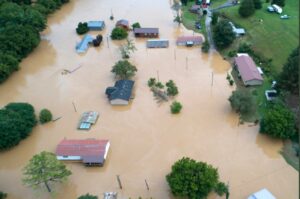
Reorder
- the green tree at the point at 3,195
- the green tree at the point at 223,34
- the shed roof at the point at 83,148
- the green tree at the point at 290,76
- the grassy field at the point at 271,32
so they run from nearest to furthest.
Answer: the green tree at the point at 3,195 → the shed roof at the point at 83,148 → the green tree at the point at 290,76 → the grassy field at the point at 271,32 → the green tree at the point at 223,34

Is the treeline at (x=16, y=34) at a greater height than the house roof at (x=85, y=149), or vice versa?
the treeline at (x=16, y=34)

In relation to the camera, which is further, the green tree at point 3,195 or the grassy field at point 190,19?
the grassy field at point 190,19

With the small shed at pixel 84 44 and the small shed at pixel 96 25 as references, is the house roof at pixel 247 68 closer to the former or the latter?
the small shed at pixel 84 44

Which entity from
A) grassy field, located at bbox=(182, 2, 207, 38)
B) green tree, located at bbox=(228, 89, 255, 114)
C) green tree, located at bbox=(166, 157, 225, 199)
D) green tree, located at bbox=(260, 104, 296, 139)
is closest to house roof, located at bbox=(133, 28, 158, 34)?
grassy field, located at bbox=(182, 2, 207, 38)

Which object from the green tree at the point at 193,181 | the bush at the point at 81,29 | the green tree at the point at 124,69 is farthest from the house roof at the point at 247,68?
the bush at the point at 81,29

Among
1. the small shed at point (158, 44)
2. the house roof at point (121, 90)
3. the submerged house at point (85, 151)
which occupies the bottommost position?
the submerged house at point (85, 151)

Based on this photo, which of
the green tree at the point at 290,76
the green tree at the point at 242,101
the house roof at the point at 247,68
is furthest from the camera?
the house roof at the point at 247,68

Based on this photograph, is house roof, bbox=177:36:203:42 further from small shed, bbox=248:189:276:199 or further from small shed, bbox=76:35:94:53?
small shed, bbox=248:189:276:199
